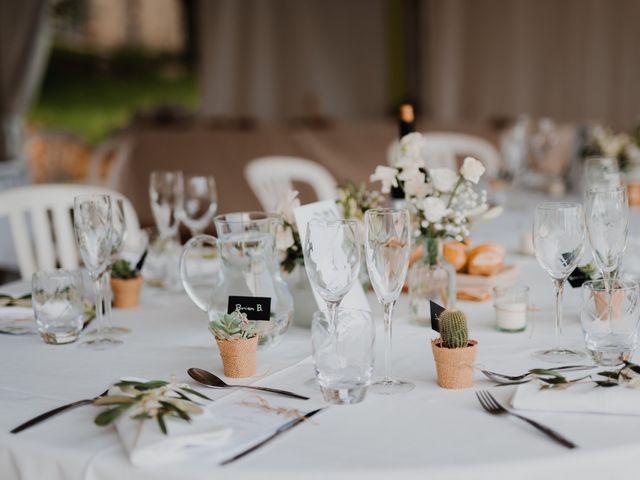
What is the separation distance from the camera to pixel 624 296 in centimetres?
128

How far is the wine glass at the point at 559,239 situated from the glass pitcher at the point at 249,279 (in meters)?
0.42

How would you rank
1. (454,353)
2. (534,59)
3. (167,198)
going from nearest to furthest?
(454,353), (167,198), (534,59)

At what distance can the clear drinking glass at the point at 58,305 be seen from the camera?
1552 millimetres

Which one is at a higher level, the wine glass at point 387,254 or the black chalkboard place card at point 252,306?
the wine glass at point 387,254

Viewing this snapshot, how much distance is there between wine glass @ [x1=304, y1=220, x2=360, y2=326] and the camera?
1287 mm

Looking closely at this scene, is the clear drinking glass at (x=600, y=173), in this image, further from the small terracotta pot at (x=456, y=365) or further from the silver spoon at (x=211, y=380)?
the silver spoon at (x=211, y=380)

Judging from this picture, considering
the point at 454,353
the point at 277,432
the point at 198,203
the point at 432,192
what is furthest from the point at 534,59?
the point at 277,432

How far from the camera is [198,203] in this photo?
2.11 metres

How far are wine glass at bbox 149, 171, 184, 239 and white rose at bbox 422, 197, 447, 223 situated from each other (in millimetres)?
648

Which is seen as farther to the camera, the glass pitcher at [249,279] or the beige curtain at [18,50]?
the beige curtain at [18,50]

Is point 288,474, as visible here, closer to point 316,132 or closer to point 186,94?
point 316,132

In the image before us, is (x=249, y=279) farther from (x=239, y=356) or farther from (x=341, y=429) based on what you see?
(x=341, y=429)

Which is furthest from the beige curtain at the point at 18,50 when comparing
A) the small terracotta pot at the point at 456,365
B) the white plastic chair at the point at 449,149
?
the small terracotta pot at the point at 456,365

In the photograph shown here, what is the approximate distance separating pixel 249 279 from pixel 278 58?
9.21 meters
